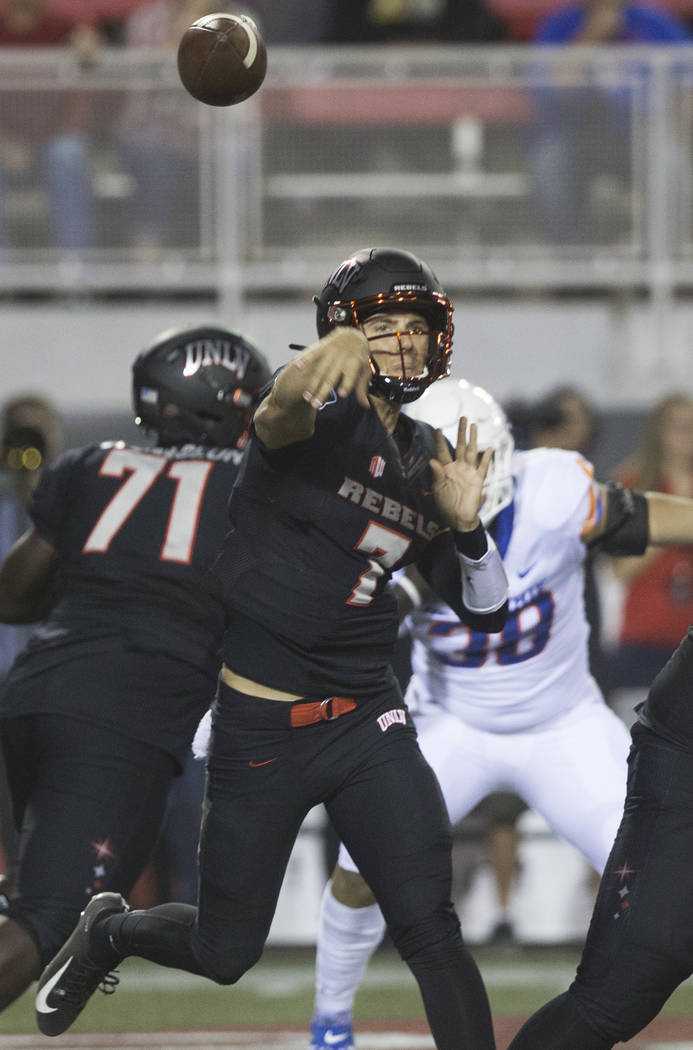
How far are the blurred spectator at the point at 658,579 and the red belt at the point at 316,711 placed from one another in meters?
3.16

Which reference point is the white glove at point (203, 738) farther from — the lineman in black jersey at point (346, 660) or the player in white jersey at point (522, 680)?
the player in white jersey at point (522, 680)

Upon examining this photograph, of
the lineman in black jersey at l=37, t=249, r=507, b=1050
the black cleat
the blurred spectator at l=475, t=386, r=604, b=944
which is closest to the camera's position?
the lineman in black jersey at l=37, t=249, r=507, b=1050

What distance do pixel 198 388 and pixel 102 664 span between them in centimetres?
86

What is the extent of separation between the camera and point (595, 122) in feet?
24.9

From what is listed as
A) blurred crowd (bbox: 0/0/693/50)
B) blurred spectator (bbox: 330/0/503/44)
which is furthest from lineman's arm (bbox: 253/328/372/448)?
blurred spectator (bbox: 330/0/503/44)

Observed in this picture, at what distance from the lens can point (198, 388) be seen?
180 inches

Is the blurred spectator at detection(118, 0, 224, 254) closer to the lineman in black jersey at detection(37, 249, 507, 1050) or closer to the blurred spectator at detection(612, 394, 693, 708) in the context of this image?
the blurred spectator at detection(612, 394, 693, 708)

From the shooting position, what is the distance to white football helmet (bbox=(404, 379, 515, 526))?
4.37 meters

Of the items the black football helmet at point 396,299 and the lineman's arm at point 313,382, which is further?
the black football helmet at point 396,299

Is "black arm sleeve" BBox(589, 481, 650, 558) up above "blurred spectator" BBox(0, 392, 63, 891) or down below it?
above

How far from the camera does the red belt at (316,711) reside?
11.8 ft

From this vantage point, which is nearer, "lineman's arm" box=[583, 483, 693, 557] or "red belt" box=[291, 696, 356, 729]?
"red belt" box=[291, 696, 356, 729]

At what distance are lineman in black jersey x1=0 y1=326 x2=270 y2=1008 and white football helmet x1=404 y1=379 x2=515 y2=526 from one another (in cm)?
56

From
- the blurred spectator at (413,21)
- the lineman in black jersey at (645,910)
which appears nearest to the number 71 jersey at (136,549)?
the lineman in black jersey at (645,910)
